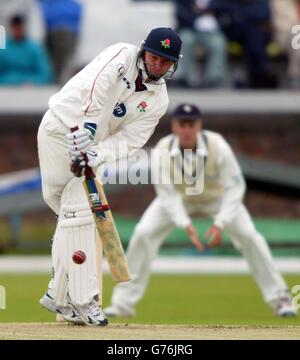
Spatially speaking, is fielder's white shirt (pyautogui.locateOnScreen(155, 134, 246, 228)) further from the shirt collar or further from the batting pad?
the batting pad

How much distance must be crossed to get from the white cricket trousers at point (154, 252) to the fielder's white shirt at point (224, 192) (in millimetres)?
98

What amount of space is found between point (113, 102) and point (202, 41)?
850 cm

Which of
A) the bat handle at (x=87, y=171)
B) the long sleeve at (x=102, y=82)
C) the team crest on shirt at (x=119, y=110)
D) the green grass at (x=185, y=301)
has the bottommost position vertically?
the green grass at (x=185, y=301)

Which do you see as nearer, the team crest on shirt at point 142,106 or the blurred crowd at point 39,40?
the team crest on shirt at point 142,106

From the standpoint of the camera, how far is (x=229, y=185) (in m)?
11.1

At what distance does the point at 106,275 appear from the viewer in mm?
14539

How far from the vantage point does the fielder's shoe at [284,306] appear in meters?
11.0

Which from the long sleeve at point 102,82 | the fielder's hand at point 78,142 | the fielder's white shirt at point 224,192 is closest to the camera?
the fielder's hand at point 78,142

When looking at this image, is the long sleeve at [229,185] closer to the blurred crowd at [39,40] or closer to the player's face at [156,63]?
the player's face at [156,63]

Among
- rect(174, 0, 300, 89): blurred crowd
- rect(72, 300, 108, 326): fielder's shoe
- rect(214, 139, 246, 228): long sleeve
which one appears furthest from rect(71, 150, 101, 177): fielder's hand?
rect(174, 0, 300, 89): blurred crowd

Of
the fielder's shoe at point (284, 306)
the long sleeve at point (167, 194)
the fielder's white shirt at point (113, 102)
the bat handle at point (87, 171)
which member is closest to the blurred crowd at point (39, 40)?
the long sleeve at point (167, 194)

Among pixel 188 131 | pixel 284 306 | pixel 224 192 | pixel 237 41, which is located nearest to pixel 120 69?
pixel 188 131
